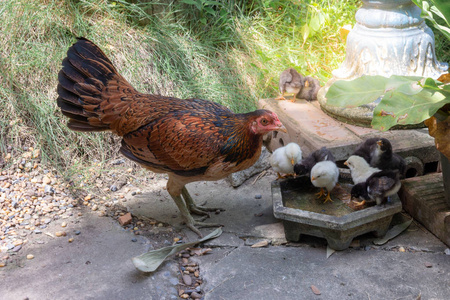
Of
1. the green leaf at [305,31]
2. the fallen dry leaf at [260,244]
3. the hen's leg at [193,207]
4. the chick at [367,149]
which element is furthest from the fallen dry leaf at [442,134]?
the green leaf at [305,31]

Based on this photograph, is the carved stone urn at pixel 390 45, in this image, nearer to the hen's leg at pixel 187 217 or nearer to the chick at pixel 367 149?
the chick at pixel 367 149

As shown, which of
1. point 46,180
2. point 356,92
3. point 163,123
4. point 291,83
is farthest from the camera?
point 291,83

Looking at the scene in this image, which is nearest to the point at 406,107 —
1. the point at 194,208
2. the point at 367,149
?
the point at 367,149

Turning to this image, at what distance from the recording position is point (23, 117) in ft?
17.3

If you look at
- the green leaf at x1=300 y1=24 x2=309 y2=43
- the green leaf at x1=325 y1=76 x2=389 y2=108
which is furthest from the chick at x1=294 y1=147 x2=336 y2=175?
the green leaf at x1=300 y1=24 x2=309 y2=43

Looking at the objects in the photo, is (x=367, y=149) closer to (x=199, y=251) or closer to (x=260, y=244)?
(x=260, y=244)

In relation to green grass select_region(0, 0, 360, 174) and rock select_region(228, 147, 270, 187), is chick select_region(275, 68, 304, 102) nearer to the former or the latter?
green grass select_region(0, 0, 360, 174)

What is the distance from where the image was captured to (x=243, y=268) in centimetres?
358

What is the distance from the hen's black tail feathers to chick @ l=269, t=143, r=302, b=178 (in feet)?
5.05

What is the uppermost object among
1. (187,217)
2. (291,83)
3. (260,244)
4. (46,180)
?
(291,83)

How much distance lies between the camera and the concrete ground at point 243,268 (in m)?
3.31

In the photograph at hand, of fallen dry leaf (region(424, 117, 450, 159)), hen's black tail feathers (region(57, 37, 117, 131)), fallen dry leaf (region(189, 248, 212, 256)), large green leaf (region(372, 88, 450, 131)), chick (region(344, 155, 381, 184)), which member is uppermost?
hen's black tail feathers (region(57, 37, 117, 131))

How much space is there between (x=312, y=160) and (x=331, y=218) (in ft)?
2.56

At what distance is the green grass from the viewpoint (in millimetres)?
5270
